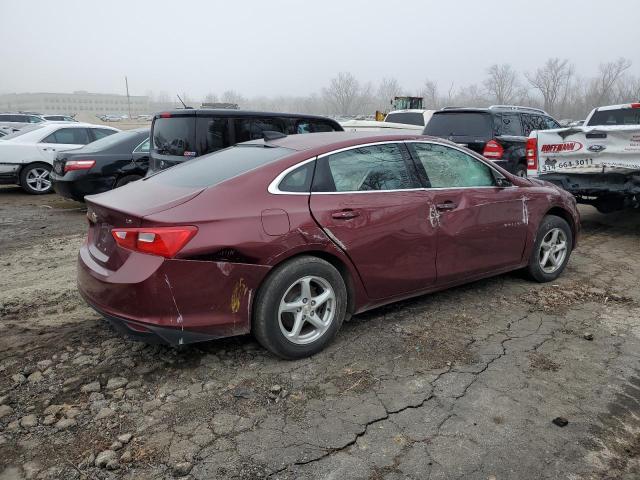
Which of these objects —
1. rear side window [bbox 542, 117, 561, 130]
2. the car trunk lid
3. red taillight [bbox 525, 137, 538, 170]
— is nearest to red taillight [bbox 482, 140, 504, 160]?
red taillight [bbox 525, 137, 538, 170]

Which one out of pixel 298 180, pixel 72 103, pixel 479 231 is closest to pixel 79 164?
pixel 298 180

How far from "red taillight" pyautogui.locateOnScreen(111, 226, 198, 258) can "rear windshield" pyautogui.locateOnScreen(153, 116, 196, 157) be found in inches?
139

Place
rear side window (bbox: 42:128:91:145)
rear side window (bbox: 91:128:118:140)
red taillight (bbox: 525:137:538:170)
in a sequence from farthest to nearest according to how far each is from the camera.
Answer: rear side window (bbox: 91:128:118:140), rear side window (bbox: 42:128:91:145), red taillight (bbox: 525:137:538:170)

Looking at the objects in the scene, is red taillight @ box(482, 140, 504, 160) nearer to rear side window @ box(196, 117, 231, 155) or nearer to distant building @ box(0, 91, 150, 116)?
rear side window @ box(196, 117, 231, 155)

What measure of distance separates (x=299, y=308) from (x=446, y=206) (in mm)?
1535

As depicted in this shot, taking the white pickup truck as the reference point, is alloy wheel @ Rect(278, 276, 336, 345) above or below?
below

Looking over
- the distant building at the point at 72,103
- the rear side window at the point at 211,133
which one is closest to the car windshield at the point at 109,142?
the rear side window at the point at 211,133

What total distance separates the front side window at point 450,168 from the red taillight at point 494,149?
15.7 ft

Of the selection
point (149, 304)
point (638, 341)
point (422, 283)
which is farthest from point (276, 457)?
point (638, 341)

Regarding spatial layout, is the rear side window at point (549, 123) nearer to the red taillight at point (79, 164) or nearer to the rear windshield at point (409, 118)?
the rear windshield at point (409, 118)

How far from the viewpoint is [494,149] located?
9016 mm

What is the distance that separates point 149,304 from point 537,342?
274 cm

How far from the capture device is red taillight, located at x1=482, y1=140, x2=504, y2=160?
900 cm

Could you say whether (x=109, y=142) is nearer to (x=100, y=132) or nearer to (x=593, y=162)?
(x=100, y=132)
